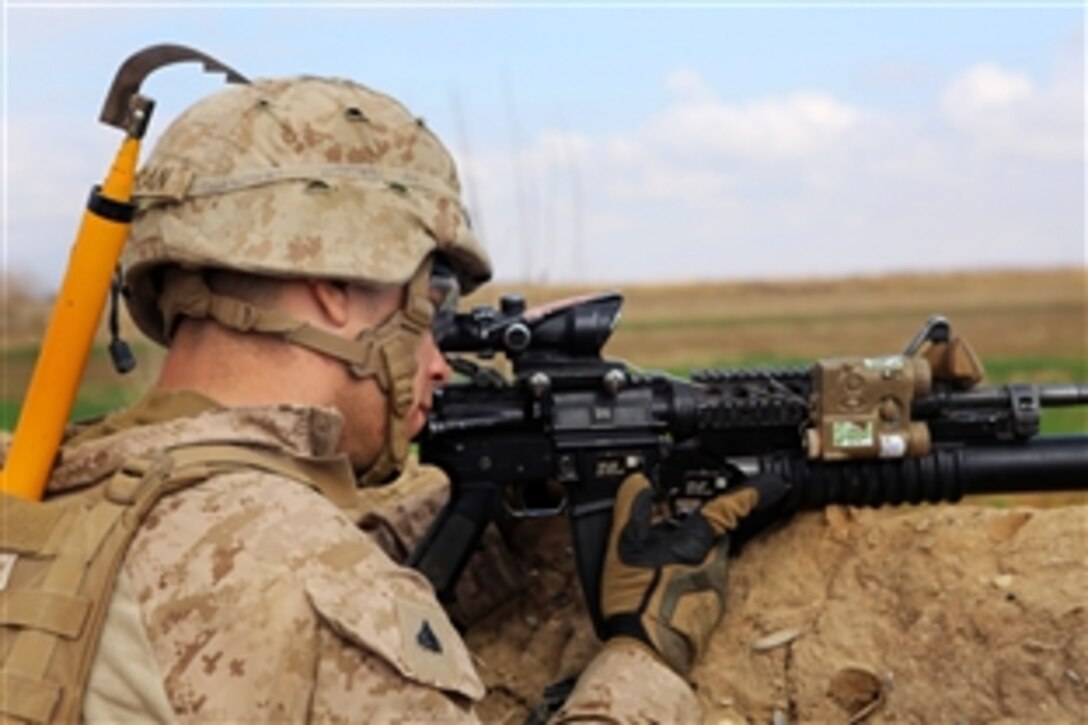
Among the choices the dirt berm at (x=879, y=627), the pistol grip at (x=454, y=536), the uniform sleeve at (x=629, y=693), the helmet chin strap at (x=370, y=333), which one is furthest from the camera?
the pistol grip at (x=454, y=536)

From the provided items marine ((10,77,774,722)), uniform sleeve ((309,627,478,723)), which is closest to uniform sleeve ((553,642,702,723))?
marine ((10,77,774,722))

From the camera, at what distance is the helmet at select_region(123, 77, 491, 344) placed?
3.31 meters

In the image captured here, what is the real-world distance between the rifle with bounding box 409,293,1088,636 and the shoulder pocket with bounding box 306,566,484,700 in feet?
5.54

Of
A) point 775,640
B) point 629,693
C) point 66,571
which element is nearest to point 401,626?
point 66,571

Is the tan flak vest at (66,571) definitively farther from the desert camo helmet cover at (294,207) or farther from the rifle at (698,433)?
the rifle at (698,433)

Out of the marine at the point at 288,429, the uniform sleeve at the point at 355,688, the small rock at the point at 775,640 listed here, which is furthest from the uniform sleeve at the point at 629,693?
the uniform sleeve at the point at 355,688

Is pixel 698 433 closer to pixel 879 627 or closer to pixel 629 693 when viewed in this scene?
pixel 879 627

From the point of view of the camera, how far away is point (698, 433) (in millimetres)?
4699

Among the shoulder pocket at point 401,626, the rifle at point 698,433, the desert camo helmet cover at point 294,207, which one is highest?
the desert camo helmet cover at point 294,207

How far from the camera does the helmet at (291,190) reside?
10.9 feet

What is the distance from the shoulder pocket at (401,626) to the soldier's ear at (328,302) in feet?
2.37

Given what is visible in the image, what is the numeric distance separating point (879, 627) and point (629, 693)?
928 mm

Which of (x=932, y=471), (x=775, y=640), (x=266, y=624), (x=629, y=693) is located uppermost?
(x=266, y=624)

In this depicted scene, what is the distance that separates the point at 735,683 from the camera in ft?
14.6
